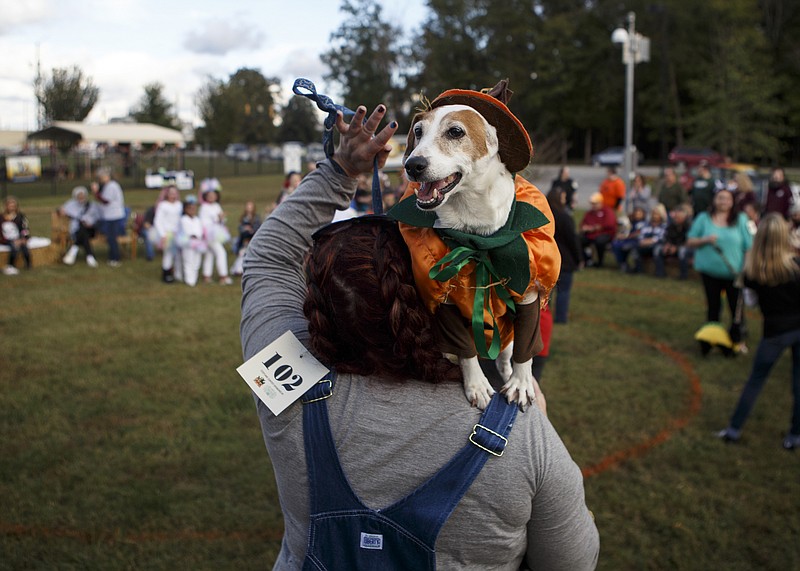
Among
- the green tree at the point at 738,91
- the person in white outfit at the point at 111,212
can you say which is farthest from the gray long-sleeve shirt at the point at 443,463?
the green tree at the point at 738,91

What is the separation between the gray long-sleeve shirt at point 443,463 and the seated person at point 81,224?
1249 centimetres

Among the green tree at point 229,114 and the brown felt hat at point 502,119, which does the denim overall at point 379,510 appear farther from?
the green tree at point 229,114

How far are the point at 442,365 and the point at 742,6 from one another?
144ft

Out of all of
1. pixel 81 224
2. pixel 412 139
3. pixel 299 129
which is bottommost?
pixel 81 224

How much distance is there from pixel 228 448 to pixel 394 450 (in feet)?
12.8

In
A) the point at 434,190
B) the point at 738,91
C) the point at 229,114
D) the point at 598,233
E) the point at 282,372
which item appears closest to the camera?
the point at 282,372

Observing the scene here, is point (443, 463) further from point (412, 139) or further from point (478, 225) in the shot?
point (412, 139)

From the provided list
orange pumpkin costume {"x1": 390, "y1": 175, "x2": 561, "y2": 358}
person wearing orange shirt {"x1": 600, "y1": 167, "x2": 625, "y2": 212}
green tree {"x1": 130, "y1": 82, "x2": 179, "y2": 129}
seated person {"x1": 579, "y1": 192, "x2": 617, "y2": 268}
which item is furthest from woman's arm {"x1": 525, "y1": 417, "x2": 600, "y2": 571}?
green tree {"x1": 130, "y1": 82, "x2": 179, "y2": 129}

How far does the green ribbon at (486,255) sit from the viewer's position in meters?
1.53

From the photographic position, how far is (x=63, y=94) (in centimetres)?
4028

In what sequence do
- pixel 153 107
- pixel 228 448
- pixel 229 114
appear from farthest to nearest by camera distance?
pixel 153 107 < pixel 229 114 < pixel 228 448

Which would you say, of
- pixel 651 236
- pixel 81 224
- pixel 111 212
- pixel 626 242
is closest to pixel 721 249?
pixel 651 236

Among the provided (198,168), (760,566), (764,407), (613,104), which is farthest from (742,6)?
(760,566)

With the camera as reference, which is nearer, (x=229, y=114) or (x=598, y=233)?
(x=598, y=233)
